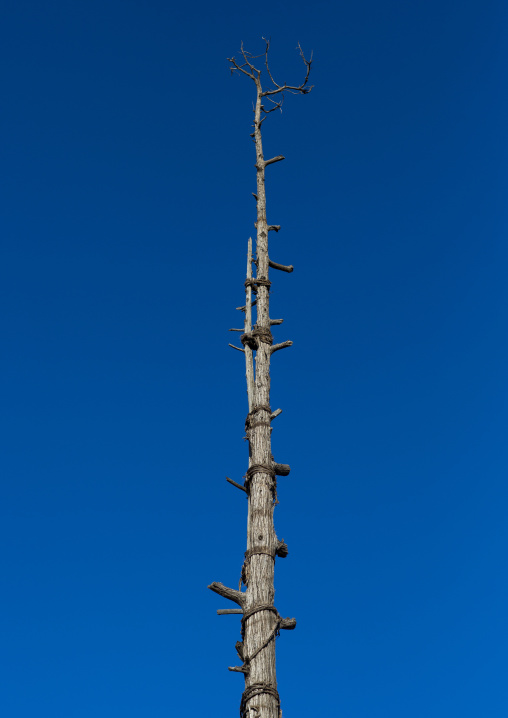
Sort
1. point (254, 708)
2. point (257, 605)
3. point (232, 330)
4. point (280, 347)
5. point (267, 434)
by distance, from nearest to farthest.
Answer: point (254, 708)
point (257, 605)
point (267, 434)
point (280, 347)
point (232, 330)

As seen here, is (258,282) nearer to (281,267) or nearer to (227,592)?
(281,267)

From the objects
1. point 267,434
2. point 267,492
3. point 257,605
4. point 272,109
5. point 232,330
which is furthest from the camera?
point 272,109

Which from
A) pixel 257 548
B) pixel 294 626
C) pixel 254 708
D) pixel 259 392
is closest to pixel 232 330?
pixel 259 392

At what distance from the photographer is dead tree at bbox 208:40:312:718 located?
18.2 ft

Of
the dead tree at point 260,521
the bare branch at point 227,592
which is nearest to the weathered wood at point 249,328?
the dead tree at point 260,521

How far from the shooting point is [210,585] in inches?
238

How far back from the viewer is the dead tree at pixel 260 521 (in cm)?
555

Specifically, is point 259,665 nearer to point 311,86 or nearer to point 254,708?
point 254,708

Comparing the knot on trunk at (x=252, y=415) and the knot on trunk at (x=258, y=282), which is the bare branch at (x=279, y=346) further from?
the knot on trunk at (x=258, y=282)

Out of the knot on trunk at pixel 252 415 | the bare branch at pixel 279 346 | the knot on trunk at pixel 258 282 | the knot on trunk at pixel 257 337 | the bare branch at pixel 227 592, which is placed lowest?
the bare branch at pixel 227 592

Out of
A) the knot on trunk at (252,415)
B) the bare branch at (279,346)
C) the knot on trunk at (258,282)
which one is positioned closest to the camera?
the knot on trunk at (252,415)

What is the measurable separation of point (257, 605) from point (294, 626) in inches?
18.4

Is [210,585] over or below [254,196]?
below

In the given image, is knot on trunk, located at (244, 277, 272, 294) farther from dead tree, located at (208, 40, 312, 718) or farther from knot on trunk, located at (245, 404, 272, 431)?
knot on trunk, located at (245, 404, 272, 431)
